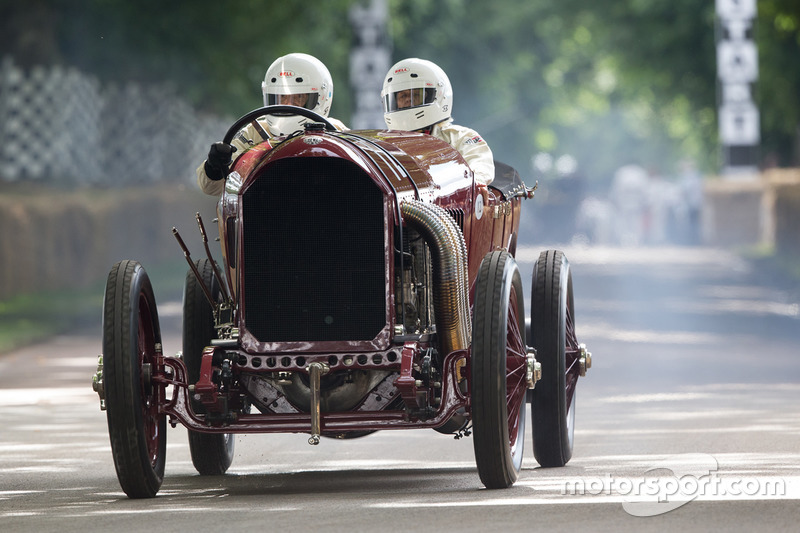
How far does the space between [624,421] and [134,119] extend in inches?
956

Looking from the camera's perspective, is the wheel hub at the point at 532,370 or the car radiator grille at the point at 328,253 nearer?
the car radiator grille at the point at 328,253

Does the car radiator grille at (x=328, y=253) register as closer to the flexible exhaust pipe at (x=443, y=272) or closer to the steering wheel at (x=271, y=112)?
the flexible exhaust pipe at (x=443, y=272)

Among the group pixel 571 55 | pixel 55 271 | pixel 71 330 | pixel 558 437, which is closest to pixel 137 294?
pixel 558 437

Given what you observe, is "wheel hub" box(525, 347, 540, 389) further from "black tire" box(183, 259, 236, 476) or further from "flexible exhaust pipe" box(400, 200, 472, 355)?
"black tire" box(183, 259, 236, 476)

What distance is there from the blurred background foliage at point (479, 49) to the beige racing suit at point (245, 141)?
1848 centimetres

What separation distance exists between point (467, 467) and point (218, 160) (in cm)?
221

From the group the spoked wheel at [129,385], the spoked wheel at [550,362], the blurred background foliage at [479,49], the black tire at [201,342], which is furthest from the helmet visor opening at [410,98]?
the blurred background foliage at [479,49]

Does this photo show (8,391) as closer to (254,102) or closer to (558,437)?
(558,437)

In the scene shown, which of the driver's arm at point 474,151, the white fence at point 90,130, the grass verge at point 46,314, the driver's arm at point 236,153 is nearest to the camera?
the driver's arm at point 236,153

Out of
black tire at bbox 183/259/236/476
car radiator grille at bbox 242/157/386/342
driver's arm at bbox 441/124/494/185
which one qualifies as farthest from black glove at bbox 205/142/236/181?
driver's arm at bbox 441/124/494/185

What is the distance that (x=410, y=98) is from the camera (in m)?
10.0

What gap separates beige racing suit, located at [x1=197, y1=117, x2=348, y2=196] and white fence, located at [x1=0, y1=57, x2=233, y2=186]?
17.7 m

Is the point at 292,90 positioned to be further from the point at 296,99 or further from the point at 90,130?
the point at 90,130

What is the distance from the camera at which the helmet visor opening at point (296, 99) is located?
984 cm
